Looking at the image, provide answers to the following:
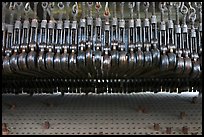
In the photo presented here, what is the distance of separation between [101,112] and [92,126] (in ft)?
0.65

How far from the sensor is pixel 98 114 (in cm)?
155

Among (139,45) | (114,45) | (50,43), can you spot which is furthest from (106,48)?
Answer: (50,43)

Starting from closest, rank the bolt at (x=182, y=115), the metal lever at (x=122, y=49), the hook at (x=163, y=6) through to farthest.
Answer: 1. the metal lever at (x=122, y=49)
2. the hook at (x=163, y=6)
3. the bolt at (x=182, y=115)

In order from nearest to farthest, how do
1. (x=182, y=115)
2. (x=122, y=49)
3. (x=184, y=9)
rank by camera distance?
(x=122, y=49), (x=184, y=9), (x=182, y=115)

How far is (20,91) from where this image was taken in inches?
81.7

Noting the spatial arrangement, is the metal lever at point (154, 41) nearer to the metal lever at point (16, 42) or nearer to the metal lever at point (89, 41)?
the metal lever at point (89, 41)

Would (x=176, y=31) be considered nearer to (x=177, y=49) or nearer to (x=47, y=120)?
(x=177, y=49)

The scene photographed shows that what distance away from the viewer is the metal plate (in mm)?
1374

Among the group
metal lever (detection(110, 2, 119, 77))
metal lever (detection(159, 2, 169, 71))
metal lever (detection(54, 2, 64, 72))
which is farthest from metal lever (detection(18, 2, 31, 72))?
metal lever (detection(159, 2, 169, 71))

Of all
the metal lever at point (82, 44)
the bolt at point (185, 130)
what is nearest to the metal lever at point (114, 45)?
the metal lever at point (82, 44)

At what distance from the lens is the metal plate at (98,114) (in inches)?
54.1

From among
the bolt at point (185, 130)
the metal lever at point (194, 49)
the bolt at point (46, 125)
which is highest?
the metal lever at point (194, 49)

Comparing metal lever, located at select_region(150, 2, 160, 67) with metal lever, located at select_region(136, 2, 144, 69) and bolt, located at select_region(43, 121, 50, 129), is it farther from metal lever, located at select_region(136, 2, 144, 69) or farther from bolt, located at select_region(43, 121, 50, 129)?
bolt, located at select_region(43, 121, 50, 129)

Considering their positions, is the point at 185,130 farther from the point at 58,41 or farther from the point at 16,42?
the point at 16,42
